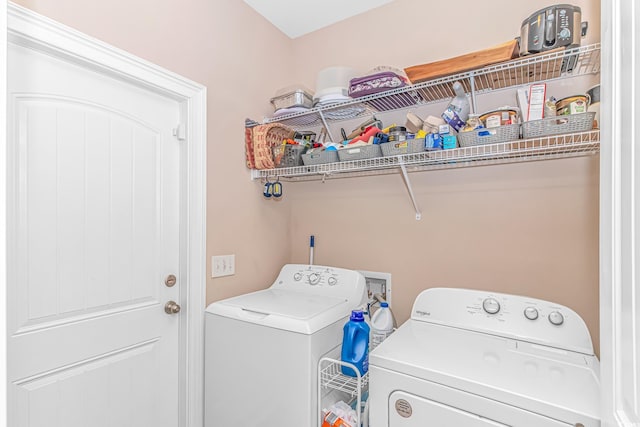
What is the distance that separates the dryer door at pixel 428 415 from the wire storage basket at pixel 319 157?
117 cm

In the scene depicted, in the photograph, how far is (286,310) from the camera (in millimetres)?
1552

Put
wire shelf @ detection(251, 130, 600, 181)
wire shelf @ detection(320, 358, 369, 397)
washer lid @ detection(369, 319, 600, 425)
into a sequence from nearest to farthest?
washer lid @ detection(369, 319, 600, 425) → wire shelf @ detection(251, 130, 600, 181) → wire shelf @ detection(320, 358, 369, 397)

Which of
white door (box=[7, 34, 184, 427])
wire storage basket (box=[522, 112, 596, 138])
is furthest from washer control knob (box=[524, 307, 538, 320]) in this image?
white door (box=[7, 34, 184, 427])

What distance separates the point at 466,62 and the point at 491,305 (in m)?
1.09

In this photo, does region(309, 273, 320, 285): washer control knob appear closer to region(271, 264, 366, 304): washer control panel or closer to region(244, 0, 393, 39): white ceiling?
region(271, 264, 366, 304): washer control panel

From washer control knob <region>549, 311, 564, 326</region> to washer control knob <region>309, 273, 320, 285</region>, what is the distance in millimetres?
1145

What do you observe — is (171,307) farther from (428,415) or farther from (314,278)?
(428,415)

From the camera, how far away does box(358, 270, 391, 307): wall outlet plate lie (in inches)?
78.2

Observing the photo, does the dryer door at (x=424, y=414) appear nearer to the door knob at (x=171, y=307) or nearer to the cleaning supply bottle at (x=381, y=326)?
the cleaning supply bottle at (x=381, y=326)

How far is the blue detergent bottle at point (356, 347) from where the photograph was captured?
1.43m

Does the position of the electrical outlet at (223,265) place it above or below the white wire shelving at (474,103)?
below

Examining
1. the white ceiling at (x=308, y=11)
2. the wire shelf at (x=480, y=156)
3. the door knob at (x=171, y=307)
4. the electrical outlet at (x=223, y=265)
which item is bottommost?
the door knob at (x=171, y=307)

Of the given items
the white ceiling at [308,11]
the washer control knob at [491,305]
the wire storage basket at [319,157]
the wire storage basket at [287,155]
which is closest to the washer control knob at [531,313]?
the washer control knob at [491,305]
